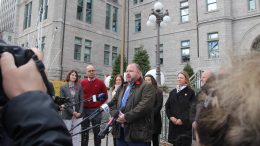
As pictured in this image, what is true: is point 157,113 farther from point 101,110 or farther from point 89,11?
point 89,11

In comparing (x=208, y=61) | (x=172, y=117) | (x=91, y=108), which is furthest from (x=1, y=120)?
(x=208, y=61)

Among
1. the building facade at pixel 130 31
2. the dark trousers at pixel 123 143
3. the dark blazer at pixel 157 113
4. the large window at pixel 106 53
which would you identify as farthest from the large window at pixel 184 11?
the dark trousers at pixel 123 143

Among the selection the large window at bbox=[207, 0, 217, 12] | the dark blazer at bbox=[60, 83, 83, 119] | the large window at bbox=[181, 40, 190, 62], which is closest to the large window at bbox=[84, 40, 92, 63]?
the large window at bbox=[181, 40, 190, 62]

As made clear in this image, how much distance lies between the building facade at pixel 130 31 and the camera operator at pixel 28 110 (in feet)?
68.7

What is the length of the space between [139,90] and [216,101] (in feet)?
11.5

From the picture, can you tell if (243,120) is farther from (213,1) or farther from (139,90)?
(213,1)

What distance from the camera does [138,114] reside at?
13.4 feet

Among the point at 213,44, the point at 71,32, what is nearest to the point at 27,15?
the point at 71,32

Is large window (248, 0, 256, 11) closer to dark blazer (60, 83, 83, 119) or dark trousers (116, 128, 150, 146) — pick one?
dark blazer (60, 83, 83, 119)

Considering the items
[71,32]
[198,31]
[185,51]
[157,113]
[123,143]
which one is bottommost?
[123,143]

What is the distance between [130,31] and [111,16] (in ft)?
8.54

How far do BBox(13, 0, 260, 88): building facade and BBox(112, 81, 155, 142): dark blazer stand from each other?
17.5 meters

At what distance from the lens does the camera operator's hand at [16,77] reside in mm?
865

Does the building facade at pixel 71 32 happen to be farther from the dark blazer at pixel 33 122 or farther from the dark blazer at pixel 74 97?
the dark blazer at pixel 33 122
